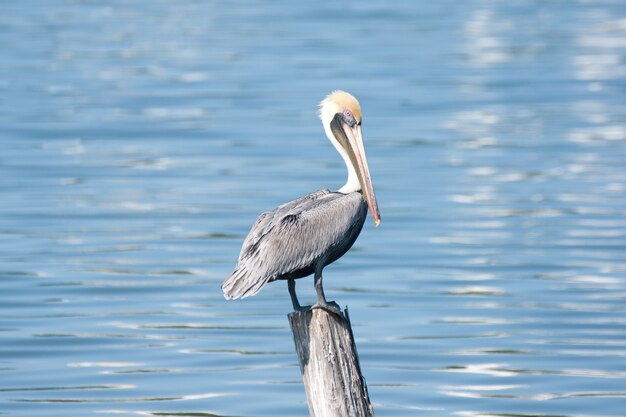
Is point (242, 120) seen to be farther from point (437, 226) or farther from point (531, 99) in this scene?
point (437, 226)

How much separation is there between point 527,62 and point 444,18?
5521 millimetres

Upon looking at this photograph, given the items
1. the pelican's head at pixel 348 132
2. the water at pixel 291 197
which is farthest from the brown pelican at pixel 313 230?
the water at pixel 291 197

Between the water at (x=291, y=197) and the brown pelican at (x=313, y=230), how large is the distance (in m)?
2.37

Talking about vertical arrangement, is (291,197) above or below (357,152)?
below

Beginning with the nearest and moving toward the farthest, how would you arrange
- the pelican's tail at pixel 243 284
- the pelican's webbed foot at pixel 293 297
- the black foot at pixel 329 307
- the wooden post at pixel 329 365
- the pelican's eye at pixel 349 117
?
the wooden post at pixel 329 365, the black foot at pixel 329 307, the pelican's webbed foot at pixel 293 297, the pelican's tail at pixel 243 284, the pelican's eye at pixel 349 117

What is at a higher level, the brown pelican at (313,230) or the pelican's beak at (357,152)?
the pelican's beak at (357,152)

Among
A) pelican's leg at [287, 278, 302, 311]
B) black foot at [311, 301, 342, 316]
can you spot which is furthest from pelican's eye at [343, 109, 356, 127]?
black foot at [311, 301, 342, 316]

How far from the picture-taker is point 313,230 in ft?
20.3

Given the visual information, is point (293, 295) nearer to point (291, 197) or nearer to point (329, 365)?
point (329, 365)

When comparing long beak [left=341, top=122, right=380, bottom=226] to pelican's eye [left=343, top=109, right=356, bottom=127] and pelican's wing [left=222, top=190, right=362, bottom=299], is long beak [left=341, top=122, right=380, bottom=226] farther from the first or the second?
pelican's wing [left=222, top=190, right=362, bottom=299]

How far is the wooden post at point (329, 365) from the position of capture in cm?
558

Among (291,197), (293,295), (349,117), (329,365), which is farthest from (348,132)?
(291,197)

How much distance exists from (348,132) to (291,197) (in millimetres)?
7237

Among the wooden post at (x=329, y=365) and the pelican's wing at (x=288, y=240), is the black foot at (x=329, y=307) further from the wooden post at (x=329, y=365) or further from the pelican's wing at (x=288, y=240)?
the pelican's wing at (x=288, y=240)
